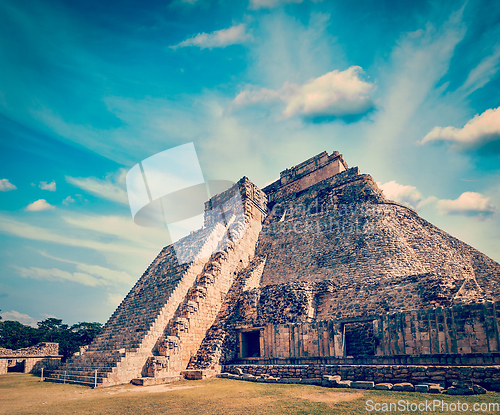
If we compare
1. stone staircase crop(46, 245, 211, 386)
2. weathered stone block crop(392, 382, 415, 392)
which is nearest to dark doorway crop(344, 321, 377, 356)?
weathered stone block crop(392, 382, 415, 392)

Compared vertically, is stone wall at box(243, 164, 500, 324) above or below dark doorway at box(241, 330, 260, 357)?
above

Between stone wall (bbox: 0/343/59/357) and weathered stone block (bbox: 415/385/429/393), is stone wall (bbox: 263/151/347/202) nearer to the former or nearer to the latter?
weathered stone block (bbox: 415/385/429/393)

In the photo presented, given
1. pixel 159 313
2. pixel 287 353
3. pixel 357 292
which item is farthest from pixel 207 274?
pixel 357 292

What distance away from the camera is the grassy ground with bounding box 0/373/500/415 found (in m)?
5.72

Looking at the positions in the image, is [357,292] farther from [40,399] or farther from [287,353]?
[40,399]

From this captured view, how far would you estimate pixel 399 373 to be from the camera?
7.35 metres

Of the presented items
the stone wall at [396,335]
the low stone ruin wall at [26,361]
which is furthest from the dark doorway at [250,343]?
the low stone ruin wall at [26,361]

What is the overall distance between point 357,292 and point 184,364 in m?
6.74

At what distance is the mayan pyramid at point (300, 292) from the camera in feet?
30.2

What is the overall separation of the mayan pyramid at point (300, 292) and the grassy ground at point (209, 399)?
1515mm

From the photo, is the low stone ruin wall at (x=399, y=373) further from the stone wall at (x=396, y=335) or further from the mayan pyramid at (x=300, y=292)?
the mayan pyramid at (x=300, y=292)

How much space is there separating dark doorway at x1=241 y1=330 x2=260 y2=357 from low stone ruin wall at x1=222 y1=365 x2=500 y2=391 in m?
2.33

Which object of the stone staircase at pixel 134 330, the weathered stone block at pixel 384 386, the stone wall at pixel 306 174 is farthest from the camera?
the stone wall at pixel 306 174

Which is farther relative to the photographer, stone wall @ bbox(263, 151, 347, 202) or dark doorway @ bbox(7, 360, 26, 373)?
stone wall @ bbox(263, 151, 347, 202)
